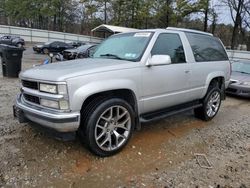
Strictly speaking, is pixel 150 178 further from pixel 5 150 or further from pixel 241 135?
pixel 241 135

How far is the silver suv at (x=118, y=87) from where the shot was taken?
3.29 meters

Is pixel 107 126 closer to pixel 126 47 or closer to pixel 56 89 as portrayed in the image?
pixel 56 89

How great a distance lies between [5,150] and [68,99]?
1.42m

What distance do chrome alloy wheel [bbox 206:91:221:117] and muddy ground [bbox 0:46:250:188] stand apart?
25.8 inches

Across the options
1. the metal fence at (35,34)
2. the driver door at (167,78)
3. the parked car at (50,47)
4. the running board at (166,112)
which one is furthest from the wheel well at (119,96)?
the metal fence at (35,34)

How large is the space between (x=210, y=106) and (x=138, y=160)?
272 centimetres

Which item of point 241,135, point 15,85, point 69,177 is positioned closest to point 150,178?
point 69,177

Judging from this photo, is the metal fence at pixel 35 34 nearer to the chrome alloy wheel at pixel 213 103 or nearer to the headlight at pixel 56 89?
the chrome alloy wheel at pixel 213 103

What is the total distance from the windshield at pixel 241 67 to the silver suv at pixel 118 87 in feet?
17.1

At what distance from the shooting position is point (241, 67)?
10.1 metres

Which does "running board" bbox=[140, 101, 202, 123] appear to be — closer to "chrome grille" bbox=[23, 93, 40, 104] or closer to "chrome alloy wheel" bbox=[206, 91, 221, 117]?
"chrome alloy wheel" bbox=[206, 91, 221, 117]

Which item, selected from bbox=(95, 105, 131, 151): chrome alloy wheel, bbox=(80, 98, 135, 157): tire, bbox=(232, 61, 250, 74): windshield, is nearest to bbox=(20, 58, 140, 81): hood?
bbox=(80, 98, 135, 157): tire

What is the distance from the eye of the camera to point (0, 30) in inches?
1483

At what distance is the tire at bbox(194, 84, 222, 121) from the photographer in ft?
18.3
